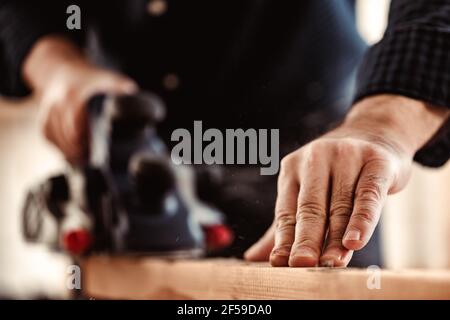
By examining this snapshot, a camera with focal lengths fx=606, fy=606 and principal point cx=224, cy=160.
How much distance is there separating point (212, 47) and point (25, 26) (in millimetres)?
269

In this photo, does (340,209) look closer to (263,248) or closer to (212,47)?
(263,248)

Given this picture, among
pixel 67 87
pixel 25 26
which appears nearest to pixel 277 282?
pixel 67 87

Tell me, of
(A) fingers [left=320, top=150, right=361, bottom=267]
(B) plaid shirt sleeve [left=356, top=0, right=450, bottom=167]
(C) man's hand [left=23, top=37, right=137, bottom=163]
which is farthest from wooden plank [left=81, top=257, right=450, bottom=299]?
(C) man's hand [left=23, top=37, right=137, bottom=163]

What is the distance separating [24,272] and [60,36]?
1.91 m

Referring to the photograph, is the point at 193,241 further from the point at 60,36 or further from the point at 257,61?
the point at 60,36

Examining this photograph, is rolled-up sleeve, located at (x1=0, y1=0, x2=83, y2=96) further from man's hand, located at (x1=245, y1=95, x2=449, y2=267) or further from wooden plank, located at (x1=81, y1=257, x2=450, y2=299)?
man's hand, located at (x1=245, y1=95, x2=449, y2=267)

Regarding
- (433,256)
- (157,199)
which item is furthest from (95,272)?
(433,256)

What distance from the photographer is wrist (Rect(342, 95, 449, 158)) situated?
0.43 metres

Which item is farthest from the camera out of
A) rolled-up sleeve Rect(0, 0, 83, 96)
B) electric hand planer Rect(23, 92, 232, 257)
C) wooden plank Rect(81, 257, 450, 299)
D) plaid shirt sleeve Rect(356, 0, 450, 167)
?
rolled-up sleeve Rect(0, 0, 83, 96)

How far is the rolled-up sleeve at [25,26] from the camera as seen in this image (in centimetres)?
85

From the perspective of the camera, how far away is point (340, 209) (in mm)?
375

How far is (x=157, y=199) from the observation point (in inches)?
27.7

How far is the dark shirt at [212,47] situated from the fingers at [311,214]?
22 centimetres

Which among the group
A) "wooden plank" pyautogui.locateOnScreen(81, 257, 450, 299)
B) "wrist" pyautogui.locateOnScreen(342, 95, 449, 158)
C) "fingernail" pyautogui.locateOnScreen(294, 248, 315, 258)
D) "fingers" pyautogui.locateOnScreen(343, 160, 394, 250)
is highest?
"wrist" pyautogui.locateOnScreen(342, 95, 449, 158)
